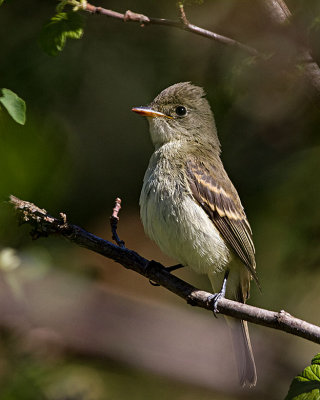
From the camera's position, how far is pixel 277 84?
3.18m

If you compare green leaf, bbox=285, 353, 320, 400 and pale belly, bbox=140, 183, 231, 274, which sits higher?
pale belly, bbox=140, 183, 231, 274

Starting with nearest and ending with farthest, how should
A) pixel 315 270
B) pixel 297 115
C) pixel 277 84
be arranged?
pixel 277 84 < pixel 315 270 < pixel 297 115

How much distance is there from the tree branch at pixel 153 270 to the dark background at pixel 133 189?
0.12 meters

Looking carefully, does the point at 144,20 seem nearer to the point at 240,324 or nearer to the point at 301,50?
the point at 301,50

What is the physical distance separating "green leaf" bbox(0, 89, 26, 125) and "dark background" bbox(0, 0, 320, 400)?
1.7 inches

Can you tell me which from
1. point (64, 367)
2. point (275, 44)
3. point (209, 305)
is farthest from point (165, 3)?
point (64, 367)

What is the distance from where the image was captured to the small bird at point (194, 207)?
124 inches

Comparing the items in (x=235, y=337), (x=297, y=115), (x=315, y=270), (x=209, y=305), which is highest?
(x=297, y=115)

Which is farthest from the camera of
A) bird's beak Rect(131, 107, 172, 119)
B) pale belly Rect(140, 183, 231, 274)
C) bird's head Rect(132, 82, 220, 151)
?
bird's head Rect(132, 82, 220, 151)

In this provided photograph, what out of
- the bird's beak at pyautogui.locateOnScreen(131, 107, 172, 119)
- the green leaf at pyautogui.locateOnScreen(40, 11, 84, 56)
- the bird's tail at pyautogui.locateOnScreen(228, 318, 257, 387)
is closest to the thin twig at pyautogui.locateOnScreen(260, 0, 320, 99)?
the green leaf at pyautogui.locateOnScreen(40, 11, 84, 56)

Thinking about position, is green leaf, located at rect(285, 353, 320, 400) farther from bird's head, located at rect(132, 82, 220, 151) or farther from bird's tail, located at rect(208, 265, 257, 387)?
bird's head, located at rect(132, 82, 220, 151)

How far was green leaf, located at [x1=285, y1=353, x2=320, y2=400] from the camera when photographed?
1819 millimetres

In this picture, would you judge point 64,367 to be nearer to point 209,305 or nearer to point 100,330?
point 100,330

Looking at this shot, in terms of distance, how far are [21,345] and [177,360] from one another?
2.46 feet
